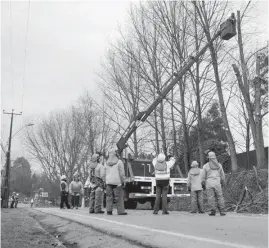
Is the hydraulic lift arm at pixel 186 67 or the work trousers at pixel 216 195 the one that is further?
the hydraulic lift arm at pixel 186 67

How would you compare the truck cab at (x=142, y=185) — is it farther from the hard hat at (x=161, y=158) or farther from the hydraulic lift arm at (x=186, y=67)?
the hard hat at (x=161, y=158)

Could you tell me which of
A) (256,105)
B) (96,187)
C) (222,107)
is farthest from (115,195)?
(222,107)

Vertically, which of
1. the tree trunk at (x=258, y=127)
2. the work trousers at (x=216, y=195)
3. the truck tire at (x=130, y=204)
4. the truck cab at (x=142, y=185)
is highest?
the tree trunk at (x=258, y=127)

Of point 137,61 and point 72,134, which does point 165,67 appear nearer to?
point 137,61

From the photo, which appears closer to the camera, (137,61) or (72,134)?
(137,61)

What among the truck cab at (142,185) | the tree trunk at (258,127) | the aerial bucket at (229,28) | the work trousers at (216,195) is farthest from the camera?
the truck cab at (142,185)

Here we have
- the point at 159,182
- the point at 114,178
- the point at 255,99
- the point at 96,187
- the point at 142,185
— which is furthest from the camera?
the point at 142,185

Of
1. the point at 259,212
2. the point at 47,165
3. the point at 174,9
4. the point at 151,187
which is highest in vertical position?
the point at 174,9

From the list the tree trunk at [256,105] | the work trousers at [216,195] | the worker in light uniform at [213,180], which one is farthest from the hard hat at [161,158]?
the tree trunk at [256,105]

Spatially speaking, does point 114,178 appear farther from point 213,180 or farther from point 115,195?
point 213,180

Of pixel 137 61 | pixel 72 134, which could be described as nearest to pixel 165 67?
pixel 137 61

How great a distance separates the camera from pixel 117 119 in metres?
31.3

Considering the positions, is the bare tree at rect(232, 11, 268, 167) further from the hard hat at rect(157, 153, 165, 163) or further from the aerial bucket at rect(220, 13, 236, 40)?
the hard hat at rect(157, 153, 165, 163)

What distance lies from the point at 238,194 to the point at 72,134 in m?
29.1
